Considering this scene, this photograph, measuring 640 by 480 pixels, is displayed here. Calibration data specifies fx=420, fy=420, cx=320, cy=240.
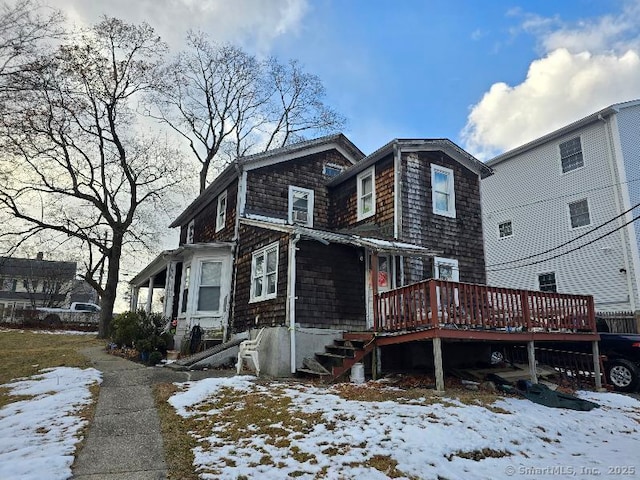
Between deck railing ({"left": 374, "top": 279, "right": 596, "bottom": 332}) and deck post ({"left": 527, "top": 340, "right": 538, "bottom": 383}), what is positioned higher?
deck railing ({"left": 374, "top": 279, "right": 596, "bottom": 332})

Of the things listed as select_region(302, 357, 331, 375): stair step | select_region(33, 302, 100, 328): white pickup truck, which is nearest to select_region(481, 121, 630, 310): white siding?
select_region(302, 357, 331, 375): stair step

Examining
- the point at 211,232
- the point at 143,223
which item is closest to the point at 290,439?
the point at 211,232

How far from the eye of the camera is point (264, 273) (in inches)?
481

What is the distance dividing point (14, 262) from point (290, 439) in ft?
186

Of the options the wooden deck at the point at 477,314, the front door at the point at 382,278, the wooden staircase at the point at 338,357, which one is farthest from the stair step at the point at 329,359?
the front door at the point at 382,278

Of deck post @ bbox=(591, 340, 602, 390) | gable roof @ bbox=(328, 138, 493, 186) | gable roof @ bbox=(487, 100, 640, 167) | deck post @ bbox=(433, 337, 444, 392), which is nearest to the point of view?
deck post @ bbox=(433, 337, 444, 392)

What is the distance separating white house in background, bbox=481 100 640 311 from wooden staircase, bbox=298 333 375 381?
40.5 ft

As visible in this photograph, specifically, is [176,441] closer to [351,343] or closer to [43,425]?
[43,425]

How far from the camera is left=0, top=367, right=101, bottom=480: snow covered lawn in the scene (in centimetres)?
424

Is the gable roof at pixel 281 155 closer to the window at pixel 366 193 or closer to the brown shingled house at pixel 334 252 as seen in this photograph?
the brown shingled house at pixel 334 252

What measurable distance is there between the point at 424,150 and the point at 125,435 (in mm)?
11323

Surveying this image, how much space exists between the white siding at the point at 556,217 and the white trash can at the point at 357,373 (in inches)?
503

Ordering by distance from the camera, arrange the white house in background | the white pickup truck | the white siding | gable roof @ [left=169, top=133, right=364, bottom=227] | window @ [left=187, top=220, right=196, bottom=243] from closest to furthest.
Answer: gable roof @ [left=169, top=133, right=364, bottom=227], the white house in background, the white siding, window @ [left=187, top=220, right=196, bottom=243], the white pickup truck

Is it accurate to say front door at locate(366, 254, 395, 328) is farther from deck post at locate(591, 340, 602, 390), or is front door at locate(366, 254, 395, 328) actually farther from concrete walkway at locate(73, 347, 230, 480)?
deck post at locate(591, 340, 602, 390)
